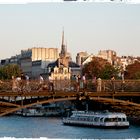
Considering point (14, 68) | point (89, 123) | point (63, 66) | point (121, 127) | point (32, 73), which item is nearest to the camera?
point (121, 127)

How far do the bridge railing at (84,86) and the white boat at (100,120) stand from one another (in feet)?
15.4

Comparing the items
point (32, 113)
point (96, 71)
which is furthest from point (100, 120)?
point (32, 113)

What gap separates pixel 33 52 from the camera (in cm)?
2427

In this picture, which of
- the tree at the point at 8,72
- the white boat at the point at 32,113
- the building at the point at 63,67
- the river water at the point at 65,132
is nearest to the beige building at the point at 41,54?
the building at the point at 63,67

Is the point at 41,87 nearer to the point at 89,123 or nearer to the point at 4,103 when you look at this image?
the point at 4,103

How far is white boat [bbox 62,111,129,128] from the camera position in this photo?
1217cm

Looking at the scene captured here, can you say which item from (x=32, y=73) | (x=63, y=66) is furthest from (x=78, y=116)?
(x=32, y=73)

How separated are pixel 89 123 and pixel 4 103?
19.7 feet

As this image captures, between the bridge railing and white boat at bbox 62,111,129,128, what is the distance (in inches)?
184

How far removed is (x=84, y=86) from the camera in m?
7.41

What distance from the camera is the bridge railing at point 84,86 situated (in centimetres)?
730

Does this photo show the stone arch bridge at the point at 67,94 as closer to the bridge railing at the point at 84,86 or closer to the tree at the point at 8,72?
the bridge railing at the point at 84,86

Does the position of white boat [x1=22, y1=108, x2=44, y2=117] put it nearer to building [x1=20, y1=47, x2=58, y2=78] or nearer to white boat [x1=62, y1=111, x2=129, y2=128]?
white boat [x1=62, y1=111, x2=129, y2=128]

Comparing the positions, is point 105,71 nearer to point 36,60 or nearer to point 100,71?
point 100,71
